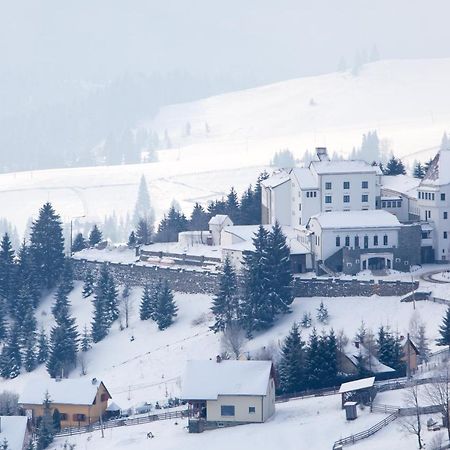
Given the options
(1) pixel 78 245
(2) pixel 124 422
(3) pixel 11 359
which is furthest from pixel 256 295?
(1) pixel 78 245

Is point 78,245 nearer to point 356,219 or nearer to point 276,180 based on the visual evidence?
point 276,180

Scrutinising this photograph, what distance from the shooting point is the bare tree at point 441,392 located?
65812 mm

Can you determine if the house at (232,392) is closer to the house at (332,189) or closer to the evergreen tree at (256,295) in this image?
the evergreen tree at (256,295)

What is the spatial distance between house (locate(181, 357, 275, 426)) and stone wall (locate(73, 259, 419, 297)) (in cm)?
1700

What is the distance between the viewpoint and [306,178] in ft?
332

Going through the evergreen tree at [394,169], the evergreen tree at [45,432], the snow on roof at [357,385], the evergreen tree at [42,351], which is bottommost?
the evergreen tree at [45,432]

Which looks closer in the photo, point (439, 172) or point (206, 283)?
point (206, 283)

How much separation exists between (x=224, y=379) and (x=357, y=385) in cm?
590

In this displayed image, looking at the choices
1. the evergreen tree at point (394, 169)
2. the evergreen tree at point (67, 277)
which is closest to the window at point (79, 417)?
the evergreen tree at point (67, 277)

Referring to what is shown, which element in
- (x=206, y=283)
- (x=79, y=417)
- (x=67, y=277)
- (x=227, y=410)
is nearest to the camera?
(x=227, y=410)

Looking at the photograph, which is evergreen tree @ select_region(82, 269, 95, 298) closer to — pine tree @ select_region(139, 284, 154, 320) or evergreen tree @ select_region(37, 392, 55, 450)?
pine tree @ select_region(139, 284, 154, 320)

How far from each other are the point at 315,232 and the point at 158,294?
362 inches

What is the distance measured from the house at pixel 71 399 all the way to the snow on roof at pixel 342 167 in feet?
83.4

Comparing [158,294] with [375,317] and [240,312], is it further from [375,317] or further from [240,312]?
[375,317]
